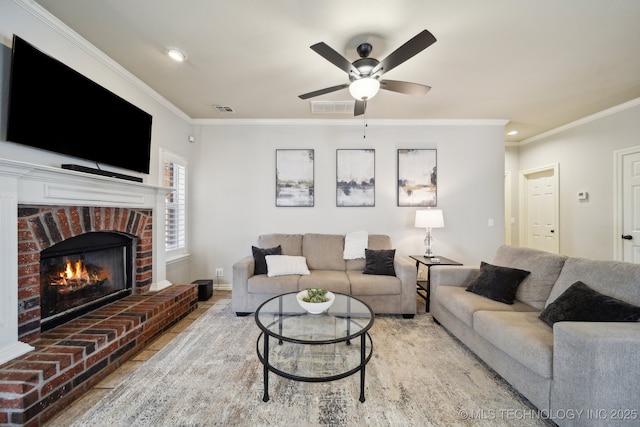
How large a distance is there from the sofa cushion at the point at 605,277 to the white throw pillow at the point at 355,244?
1855mm

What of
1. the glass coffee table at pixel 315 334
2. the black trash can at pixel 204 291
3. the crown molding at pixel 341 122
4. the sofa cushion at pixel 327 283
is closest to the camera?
the glass coffee table at pixel 315 334

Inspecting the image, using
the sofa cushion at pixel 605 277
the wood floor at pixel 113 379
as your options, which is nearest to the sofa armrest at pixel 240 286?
the wood floor at pixel 113 379

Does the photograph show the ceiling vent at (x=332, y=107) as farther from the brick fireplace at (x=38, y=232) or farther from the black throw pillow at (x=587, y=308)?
the black throw pillow at (x=587, y=308)

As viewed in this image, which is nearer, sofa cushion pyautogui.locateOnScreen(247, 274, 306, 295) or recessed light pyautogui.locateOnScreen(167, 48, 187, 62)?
recessed light pyautogui.locateOnScreen(167, 48, 187, 62)

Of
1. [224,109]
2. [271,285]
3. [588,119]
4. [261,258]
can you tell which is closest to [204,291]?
[261,258]

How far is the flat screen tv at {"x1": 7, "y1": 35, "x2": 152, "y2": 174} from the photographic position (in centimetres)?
156

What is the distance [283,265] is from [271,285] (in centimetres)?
28

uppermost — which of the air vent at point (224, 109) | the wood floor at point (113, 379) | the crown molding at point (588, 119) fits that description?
the air vent at point (224, 109)

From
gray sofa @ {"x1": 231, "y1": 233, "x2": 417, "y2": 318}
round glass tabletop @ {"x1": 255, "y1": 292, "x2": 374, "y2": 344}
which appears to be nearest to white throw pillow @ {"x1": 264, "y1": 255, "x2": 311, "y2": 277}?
gray sofa @ {"x1": 231, "y1": 233, "x2": 417, "y2": 318}

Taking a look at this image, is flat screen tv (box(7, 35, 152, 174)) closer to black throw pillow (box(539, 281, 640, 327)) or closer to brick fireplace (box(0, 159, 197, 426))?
brick fireplace (box(0, 159, 197, 426))

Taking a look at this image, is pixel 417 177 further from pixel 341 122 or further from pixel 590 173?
pixel 590 173

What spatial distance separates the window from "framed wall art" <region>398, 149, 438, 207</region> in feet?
10.5

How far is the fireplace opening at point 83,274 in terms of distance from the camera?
184 cm

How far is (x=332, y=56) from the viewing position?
1.68 meters
